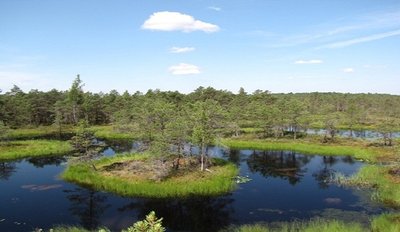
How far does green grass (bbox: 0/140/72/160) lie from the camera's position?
70.8m

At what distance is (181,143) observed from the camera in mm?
55531

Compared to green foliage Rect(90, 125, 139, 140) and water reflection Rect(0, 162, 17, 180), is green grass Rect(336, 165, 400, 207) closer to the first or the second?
water reflection Rect(0, 162, 17, 180)

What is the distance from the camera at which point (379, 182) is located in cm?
4800

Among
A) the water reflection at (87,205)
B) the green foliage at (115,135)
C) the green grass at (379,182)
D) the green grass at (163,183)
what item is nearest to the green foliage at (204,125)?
the green grass at (163,183)

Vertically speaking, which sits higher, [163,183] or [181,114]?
[181,114]

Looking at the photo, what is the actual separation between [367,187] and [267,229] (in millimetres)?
23860

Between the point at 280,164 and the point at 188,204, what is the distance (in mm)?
31129

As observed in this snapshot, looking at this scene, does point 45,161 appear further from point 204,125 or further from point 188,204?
point 188,204

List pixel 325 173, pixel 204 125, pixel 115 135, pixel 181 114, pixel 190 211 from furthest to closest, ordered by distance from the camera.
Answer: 1. pixel 115 135
2. pixel 181 114
3. pixel 325 173
4. pixel 204 125
5. pixel 190 211

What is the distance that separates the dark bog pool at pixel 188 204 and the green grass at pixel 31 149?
12205 millimetres

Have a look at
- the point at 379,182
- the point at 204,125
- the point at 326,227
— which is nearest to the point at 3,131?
the point at 204,125

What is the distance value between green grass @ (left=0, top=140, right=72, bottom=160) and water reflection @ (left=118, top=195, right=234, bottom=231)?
3947cm

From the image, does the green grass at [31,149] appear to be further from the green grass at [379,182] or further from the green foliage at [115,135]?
the green grass at [379,182]

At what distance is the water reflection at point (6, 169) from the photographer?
57847 mm
